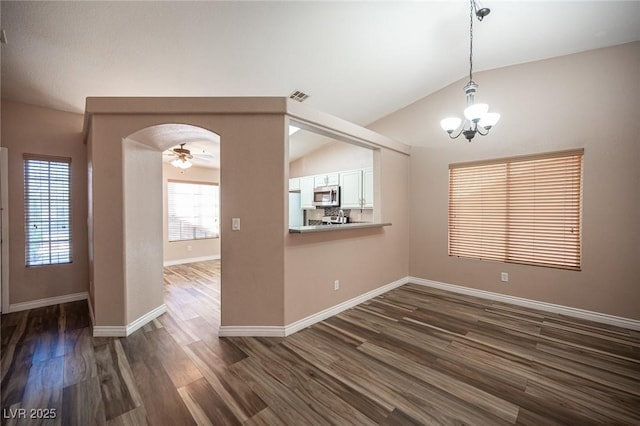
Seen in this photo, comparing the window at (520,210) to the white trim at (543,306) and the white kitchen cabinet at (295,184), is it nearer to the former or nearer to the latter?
the white trim at (543,306)

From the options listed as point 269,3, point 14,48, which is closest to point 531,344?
point 269,3

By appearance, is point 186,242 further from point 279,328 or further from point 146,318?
point 279,328

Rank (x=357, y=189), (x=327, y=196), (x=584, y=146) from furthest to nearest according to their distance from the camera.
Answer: (x=327, y=196) < (x=357, y=189) < (x=584, y=146)

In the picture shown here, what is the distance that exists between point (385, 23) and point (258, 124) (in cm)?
185

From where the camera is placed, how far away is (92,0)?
7.06 ft

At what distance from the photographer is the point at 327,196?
5641mm

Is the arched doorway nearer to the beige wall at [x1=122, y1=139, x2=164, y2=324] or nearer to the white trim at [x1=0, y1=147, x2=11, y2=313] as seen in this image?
the beige wall at [x1=122, y1=139, x2=164, y2=324]

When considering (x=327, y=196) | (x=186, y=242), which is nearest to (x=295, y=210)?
(x=327, y=196)

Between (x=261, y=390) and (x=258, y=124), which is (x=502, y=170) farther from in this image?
(x=261, y=390)

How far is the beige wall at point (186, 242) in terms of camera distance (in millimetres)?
6184

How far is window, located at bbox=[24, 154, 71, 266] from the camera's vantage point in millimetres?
3543

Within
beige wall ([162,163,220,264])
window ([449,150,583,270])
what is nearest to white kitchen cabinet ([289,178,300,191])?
beige wall ([162,163,220,264])

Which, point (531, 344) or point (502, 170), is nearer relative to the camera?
point (531, 344)

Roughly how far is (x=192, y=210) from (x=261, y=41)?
5059mm
